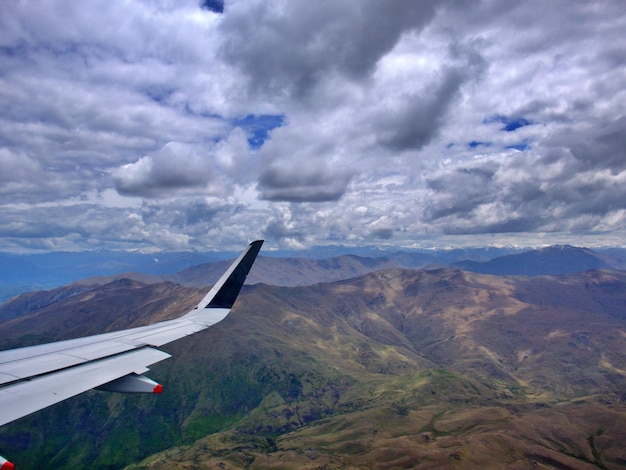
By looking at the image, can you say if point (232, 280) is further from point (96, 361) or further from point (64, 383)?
point (64, 383)

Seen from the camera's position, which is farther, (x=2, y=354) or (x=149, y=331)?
(x=149, y=331)

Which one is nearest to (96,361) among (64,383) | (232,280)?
(64,383)

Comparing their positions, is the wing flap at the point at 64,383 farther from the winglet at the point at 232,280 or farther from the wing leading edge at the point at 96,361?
the winglet at the point at 232,280

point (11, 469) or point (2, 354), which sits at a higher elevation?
point (2, 354)

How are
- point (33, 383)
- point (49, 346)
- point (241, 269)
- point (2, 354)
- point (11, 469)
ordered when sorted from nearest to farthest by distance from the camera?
point (11, 469)
point (33, 383)
point (2, 354)
point (49, 346)
point (241, 269)

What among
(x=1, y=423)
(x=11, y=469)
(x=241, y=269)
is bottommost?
(x=11, y=469)

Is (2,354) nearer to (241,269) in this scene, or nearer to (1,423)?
(1,423)

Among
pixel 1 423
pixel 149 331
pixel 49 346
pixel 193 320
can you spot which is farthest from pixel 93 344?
pixel 1 423

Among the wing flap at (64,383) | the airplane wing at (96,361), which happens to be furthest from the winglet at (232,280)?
the wing flap at (64,383)
